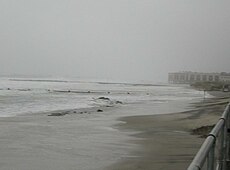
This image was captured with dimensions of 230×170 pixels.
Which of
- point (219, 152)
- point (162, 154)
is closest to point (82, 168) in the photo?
point (162, 154)

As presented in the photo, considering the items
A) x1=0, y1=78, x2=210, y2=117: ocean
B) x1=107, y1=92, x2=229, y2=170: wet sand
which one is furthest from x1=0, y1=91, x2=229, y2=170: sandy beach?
x1=0, y1=78, x2=210, y2=117: ocean

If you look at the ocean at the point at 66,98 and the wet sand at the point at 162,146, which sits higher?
the wet sand at the point at 162,146

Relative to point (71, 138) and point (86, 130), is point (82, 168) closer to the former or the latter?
point (71, 138)

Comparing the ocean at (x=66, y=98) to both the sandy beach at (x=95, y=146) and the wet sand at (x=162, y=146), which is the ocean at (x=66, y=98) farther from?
the wet sand at (x=162, y=146)

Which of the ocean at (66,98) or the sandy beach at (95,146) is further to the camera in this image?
the ocean at (66,98)

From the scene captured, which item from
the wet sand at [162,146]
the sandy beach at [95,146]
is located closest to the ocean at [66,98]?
the sandy beach at [95,146]

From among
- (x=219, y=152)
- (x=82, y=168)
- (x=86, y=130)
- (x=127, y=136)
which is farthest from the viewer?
(x=86, y=130)

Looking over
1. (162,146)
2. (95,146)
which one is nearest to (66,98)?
(95,146)

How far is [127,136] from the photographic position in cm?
1644

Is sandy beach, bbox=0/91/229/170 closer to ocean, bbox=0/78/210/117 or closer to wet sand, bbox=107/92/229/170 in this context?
wet sand, bbox=107/92/229/170

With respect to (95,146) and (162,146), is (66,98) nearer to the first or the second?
(95,146)

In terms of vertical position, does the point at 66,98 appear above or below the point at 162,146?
below

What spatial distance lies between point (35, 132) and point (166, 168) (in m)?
8.59

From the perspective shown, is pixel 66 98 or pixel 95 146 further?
pixel 66 98
